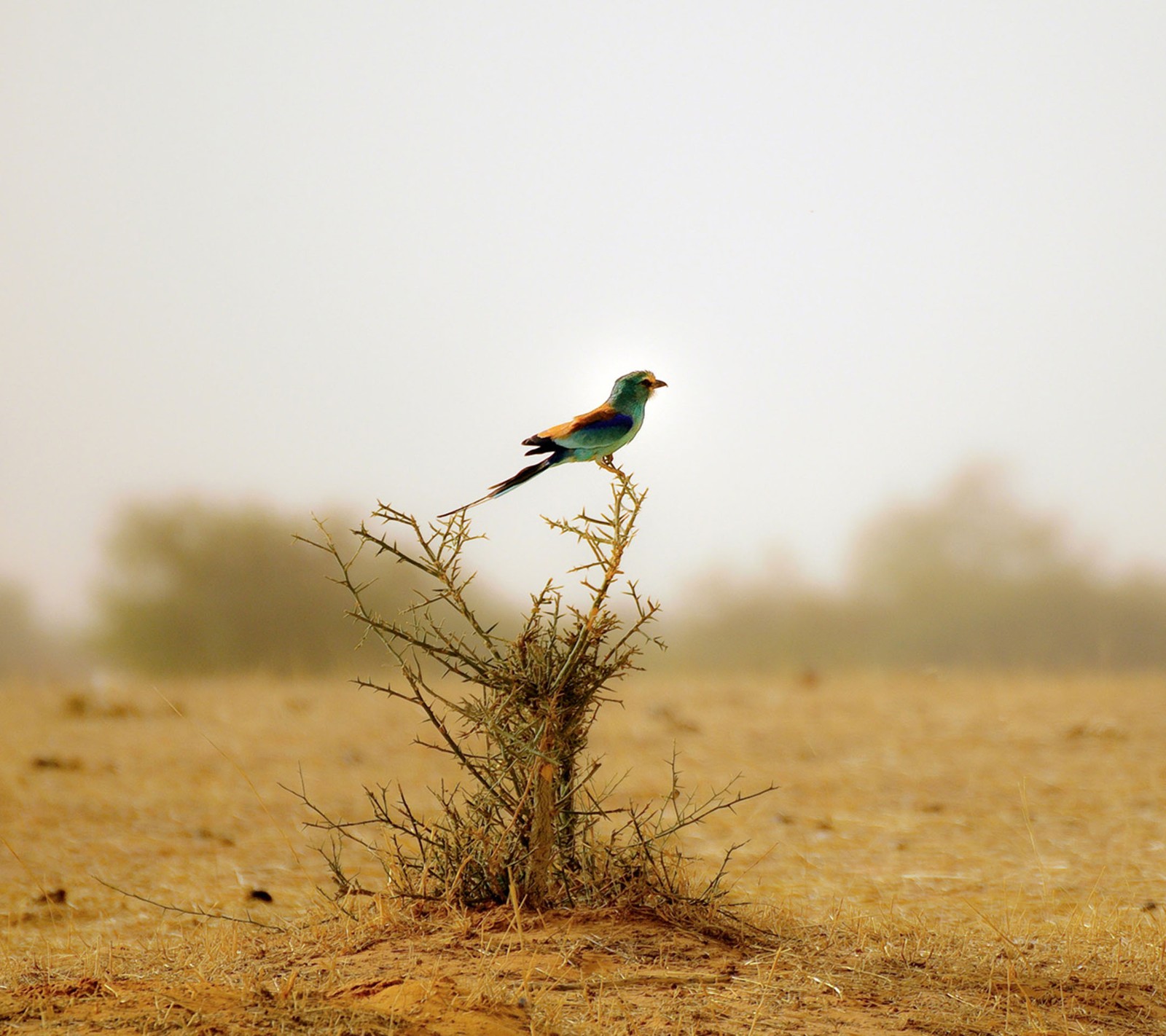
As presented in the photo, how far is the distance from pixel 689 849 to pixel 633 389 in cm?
365

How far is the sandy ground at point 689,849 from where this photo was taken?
121 inches

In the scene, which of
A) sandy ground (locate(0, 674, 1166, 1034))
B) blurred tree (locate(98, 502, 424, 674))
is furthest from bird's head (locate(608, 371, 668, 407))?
blurred tree (locate(98, 502, 424, 674))

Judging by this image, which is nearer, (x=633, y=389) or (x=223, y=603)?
(x=633, y=389)

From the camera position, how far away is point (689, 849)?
6355 millimetres

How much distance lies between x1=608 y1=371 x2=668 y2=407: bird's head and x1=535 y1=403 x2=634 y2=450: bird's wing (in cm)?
5

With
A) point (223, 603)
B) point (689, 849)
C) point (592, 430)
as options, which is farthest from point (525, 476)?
point (223, 603)

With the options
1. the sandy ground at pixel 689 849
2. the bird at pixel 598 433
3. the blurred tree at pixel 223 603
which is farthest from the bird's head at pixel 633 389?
→ the blurred tree at pixel 223 603

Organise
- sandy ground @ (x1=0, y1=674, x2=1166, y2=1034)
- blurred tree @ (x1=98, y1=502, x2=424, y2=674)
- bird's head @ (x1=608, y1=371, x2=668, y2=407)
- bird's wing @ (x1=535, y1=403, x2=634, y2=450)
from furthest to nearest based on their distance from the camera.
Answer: blurred tree @ (x1=98, y1=502, x2=424, y2=674) → bird's head @ (x1=608, y1=371, x2=668, y2=407) → bird's wing @ (x1=535, y1=403, x2=634, y2=450) → sandy ground @ (x1=0, y1=674, x2=1166, y2=1034)

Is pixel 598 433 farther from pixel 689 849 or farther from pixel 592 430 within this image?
pixel 689 849

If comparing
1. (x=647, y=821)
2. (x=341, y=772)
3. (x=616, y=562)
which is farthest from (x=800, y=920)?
(x=341, y=772)

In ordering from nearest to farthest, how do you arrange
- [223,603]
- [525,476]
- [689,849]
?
[525,476] → [689,849] → [223,603]

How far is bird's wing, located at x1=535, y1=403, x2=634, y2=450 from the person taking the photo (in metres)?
3.29

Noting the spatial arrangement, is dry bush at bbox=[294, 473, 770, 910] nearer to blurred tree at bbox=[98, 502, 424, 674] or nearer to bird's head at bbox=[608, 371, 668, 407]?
bird's head at bbox=[608, 371, 668, 407]

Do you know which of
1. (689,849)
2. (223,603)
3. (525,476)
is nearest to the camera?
(525,476)
